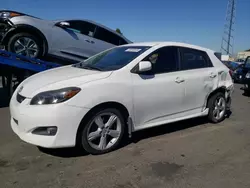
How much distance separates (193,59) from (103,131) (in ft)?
7.74

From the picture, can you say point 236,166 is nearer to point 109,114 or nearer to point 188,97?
point 188,97

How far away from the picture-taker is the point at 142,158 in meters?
3.68

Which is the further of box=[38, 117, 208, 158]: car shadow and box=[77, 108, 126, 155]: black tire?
box=[38, 117, 208, 158]: car shadow

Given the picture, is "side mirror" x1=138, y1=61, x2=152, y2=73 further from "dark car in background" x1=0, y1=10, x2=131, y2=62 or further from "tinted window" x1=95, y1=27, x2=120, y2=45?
"tinted window" x1=95, y1=27, x2=120, y2=45

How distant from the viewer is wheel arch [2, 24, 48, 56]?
615 cm

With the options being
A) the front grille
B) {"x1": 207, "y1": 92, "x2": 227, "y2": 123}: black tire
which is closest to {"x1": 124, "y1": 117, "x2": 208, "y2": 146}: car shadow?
{"x1": 207, "y1": 92, "x2": 227, "y2": 123}: black tire

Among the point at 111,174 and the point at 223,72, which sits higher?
the point at 223,72

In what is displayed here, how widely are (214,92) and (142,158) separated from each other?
8.05 feet

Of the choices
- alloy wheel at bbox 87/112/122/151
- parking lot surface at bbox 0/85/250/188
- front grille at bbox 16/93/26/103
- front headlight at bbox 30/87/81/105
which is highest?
front headlight at bbox 30/87/81/105

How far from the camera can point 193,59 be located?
4.98 meters

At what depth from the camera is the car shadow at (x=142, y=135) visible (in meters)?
3.77

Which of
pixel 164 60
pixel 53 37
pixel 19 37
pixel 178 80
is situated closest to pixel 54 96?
pixel 164 60

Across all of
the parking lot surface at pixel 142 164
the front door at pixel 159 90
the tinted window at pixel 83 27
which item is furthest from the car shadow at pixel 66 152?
the tinted window at pixel 83 27

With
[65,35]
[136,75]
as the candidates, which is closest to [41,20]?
[65,35]
